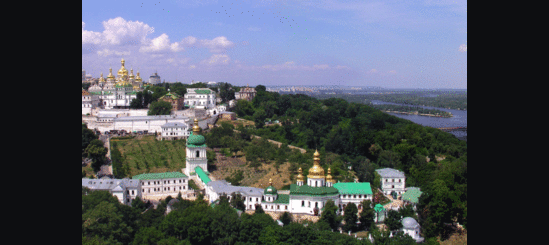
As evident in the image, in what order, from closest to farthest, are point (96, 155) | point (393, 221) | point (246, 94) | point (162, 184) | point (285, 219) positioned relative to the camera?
point (393, 221) → point (285, 219) → point (162, 184) → point (96, 155) → point (246, 94)

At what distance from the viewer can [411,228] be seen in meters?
12.3

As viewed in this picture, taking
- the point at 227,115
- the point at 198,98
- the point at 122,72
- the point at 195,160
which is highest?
the point at 122,72

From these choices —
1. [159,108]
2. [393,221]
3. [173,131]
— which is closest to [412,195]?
[393,221]

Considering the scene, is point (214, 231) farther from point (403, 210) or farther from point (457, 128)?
point (457, 128)

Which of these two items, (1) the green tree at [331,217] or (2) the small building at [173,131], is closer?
(1) the green tree at [331,217]

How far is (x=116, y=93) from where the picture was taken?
31.7m

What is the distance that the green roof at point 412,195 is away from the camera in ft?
48.9

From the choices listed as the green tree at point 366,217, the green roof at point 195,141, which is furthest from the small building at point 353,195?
the green roof at point 195,141

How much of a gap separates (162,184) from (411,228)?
8765 millimetres

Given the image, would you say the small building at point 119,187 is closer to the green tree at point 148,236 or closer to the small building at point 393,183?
the green tree at point 148,236

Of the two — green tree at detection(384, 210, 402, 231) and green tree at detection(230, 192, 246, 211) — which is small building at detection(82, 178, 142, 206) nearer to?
green tree at detection(230, 192, 246, 211)

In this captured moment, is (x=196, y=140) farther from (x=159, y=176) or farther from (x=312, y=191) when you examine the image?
(x=312, y=191)

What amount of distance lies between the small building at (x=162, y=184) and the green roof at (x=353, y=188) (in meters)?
5.70
